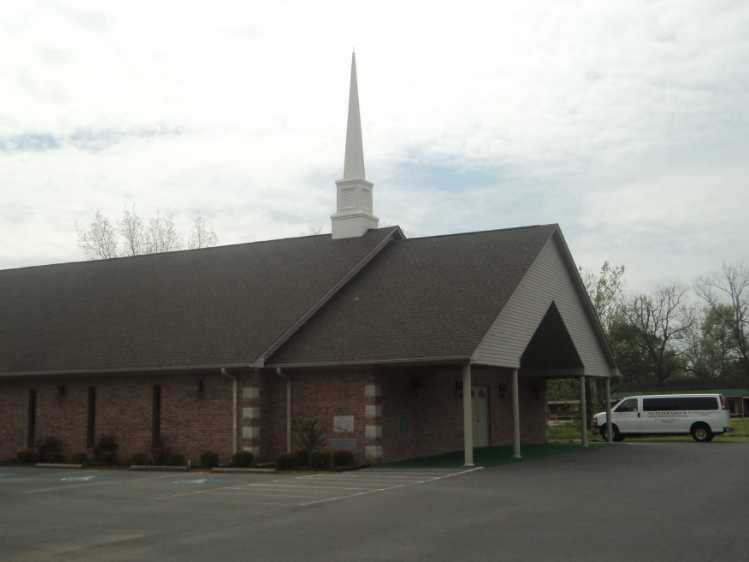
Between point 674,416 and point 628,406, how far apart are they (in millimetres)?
1751

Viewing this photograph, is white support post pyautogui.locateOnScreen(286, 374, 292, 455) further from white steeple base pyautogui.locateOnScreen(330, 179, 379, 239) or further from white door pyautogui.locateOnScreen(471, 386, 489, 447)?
white door pyautogui.locateOnScreen(471, 386, 489, 447)

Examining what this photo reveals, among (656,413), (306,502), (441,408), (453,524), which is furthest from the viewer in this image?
(656,413)

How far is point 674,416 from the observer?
33531 millimetres

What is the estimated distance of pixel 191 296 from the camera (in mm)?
29141

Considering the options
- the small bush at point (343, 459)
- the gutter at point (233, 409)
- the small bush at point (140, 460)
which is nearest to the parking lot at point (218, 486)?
the small bush at point (343, 459)

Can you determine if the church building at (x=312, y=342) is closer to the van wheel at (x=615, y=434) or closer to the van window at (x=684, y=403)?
the van window at (x=684, y=403)

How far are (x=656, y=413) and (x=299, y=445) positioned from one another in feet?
52.7

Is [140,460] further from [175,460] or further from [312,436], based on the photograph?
[312,436]

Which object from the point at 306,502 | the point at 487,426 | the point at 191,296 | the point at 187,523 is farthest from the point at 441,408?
the point at 187,523

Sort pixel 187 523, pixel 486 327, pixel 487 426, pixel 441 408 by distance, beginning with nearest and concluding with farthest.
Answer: pixel 187 523 < pixel 486 327 < pixel 441 408 < pixel 487 426

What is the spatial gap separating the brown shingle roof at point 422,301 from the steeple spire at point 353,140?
3.71 meters

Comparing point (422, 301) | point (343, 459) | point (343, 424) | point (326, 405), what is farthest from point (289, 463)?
point (422, 301)

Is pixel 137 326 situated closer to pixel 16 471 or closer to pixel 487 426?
pixel 16 471

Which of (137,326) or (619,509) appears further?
(137,326)
